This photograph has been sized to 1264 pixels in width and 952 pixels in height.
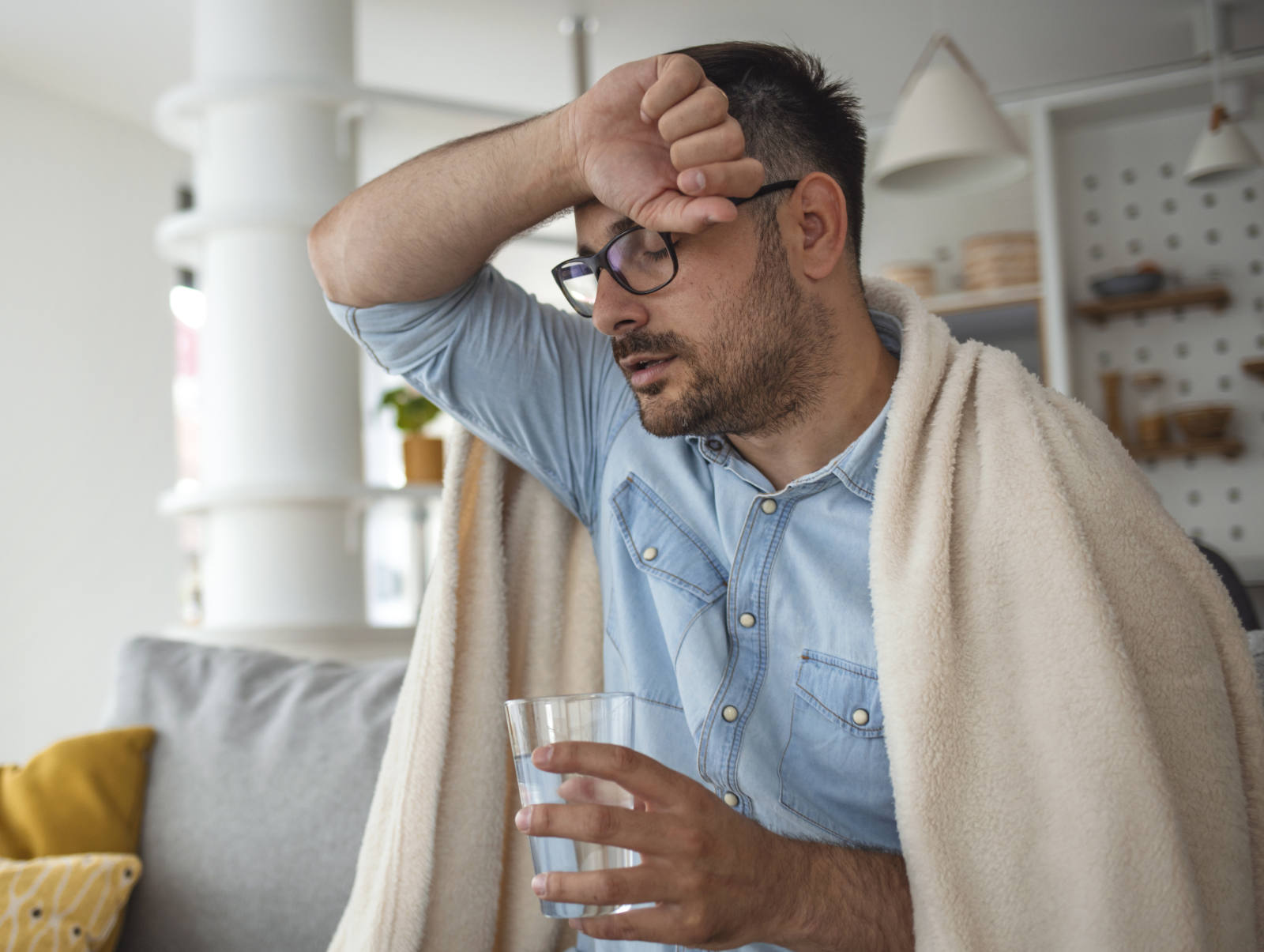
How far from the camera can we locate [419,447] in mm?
3650

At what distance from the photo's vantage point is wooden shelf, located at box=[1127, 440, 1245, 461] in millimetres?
4277

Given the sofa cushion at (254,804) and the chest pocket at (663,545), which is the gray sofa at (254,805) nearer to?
the sofa cushion at (254,804)

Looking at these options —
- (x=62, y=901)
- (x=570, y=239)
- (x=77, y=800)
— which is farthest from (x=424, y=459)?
(x=62, y=901)

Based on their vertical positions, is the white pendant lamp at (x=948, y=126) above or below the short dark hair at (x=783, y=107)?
above

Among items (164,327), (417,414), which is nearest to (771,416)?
(417,414)

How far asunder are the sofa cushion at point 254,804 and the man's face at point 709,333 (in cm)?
64

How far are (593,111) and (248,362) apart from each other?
2.08 metres

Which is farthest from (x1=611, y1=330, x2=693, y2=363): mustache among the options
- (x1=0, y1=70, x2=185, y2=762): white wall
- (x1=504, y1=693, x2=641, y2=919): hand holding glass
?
(x1=0, y1=70, x2=185, y2=762): white wall

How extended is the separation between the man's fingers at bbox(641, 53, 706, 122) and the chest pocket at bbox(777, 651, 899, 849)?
1.88 ft

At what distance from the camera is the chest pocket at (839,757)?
3.70 feet

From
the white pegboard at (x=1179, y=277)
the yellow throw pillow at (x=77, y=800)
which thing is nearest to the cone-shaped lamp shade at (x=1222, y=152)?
the white pegboard at (x=1179, y=277)

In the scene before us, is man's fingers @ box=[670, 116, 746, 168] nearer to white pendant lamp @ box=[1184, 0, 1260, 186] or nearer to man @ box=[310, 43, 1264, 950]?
man @ box=[310, 43, 1264, 950]

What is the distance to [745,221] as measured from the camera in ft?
4.11

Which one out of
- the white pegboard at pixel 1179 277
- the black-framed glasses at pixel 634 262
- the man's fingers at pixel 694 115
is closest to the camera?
the man's fingers at pixel 694 115
